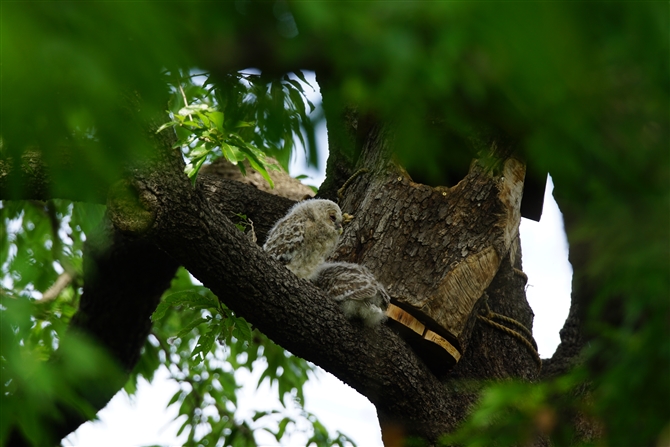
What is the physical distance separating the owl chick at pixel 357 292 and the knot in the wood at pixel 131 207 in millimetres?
1035

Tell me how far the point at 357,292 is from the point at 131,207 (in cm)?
112

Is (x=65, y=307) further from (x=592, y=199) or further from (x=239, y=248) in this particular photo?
(x=592, y=199)

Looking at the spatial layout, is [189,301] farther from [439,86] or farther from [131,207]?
[439,86]

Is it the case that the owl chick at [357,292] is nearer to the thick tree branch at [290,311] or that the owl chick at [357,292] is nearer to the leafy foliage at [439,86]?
the thick tree branch at [290,311]

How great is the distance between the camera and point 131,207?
2586 mm

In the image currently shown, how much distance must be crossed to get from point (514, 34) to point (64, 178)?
0.80m

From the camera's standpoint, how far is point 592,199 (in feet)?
4.92

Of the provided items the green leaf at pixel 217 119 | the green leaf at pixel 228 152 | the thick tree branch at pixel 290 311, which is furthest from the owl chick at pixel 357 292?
the green leaf at pixel 217 119

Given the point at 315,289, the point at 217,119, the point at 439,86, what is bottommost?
the point at 439,86

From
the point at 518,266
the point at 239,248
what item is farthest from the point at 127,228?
the point at 518,266

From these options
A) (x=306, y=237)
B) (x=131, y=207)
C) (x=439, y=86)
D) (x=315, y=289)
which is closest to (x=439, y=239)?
(x=306, y=237)

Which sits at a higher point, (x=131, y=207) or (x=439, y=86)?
(x=131, y=207)

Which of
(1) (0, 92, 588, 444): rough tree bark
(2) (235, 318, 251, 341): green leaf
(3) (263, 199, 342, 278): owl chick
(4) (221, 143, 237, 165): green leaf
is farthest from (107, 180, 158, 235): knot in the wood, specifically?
(3) (263, 199, 342, 278): owl chick

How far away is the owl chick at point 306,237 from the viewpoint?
384 cm
